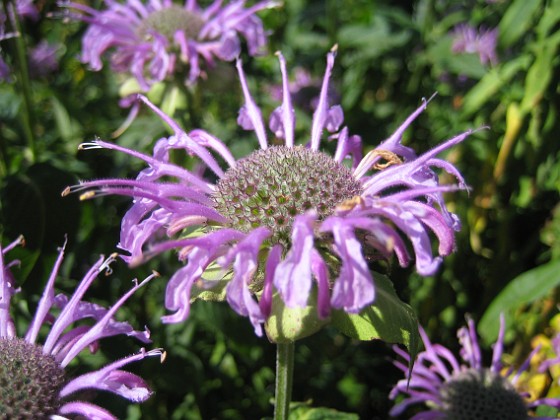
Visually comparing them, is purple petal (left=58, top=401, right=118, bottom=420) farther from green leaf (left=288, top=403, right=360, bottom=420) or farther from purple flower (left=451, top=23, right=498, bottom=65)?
purple flower (left=451, top=23, right=498, bottom=65)

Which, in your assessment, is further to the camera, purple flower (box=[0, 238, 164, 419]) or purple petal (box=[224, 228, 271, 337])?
purple flower (box=[0, 238, 164, 419])

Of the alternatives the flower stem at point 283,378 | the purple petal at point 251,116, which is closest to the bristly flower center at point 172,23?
the purple petal at point 251,116

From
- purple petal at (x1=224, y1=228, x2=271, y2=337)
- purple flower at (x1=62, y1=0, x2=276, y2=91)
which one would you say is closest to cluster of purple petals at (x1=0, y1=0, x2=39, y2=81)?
purple flower at (x1=62, y1=0, x2=276, y2=91)

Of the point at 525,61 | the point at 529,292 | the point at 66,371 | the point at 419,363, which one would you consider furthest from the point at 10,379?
the point at 525,61

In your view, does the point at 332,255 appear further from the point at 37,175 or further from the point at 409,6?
the point at 409,6

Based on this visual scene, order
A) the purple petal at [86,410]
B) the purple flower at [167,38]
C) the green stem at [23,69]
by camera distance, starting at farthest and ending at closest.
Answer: the purple flower at [167,38]
the green stem at [23,69]
the purple petal at [86,410]

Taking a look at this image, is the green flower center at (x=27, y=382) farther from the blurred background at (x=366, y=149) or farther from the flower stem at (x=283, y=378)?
the flower stem at (x=283, y=378)
